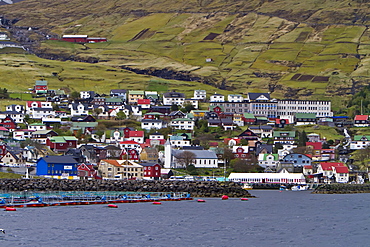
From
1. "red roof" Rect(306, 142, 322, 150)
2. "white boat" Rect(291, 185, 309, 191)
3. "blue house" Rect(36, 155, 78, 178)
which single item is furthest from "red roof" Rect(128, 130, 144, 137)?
"white boat" Rect(291, 185, 309, 191)

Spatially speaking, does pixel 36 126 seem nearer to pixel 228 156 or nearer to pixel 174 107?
pixel 174 107

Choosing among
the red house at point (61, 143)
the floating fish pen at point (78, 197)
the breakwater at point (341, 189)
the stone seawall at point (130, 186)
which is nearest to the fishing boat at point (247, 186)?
the breakwater at point (341, 189)

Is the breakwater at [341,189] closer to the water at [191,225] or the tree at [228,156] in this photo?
A: the water at [191,225]

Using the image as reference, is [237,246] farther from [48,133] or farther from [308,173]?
[48,133]

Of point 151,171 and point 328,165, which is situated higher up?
point 328,165

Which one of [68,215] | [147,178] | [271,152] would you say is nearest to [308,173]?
[271,152]

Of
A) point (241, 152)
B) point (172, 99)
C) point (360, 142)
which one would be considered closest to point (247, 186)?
point (241, 152)
